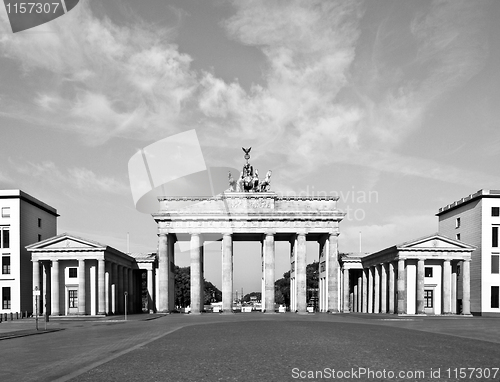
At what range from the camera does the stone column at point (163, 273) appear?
278ft

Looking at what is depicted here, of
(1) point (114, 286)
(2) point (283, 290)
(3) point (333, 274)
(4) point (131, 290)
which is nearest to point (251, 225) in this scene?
(3) point (333, 274)

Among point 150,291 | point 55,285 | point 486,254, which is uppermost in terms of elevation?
point 486,254

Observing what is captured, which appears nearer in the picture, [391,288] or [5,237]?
[5,237]

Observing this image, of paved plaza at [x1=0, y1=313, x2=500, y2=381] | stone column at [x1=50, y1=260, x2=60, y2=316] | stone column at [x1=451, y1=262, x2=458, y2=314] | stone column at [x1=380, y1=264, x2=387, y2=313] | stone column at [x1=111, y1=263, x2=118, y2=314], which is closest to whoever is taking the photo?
paved plaza at [x1=0, y1=313, x2=500, y2=381]

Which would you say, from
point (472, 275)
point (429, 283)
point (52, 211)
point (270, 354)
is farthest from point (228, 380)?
point (52, 211)

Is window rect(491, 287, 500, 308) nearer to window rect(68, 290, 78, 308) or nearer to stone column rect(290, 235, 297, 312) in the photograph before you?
stone column rect(290, 235, 297, 312)

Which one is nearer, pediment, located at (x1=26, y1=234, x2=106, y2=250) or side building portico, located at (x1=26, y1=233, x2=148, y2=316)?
pediment, located at (x1=26, y1=234, x2=106, y2=250)

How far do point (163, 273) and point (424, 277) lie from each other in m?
38.1

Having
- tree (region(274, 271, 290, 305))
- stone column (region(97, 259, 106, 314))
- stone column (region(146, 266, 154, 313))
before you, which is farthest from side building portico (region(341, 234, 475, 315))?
tree (region(274, 271, 290, 305))

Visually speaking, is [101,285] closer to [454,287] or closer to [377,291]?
[377,291]

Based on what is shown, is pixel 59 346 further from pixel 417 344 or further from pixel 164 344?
pixel 417 344

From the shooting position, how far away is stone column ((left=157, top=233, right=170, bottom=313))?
8469 centimetres

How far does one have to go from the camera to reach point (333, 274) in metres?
86.9

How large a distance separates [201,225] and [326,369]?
227ft
